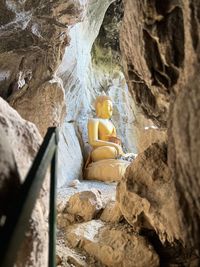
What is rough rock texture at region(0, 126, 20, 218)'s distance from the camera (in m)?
1.64

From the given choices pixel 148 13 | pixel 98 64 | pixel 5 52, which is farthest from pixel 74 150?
pixel 148 13

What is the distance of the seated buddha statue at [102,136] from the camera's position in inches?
255

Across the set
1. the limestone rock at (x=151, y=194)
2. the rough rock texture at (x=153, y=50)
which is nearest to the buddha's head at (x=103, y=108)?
the limestone rock at (x=151, y=194)

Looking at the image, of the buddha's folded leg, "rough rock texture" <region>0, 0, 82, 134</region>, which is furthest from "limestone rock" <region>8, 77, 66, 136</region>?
the buddha's folded leg

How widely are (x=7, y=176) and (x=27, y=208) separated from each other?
466 millimetres

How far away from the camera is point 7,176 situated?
170 cm

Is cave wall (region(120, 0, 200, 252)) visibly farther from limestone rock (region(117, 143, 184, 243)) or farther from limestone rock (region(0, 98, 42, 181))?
limestone rock (region(0, 98, 42, 181))

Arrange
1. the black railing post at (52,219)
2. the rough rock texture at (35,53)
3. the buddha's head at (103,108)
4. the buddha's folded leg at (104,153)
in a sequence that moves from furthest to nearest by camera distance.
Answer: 1. the buddha's head at (103,108)
2. the buddha's folded leg at (104,153)
3. the rough rock texture at (35,53)
4. the black railing post at (52,219)

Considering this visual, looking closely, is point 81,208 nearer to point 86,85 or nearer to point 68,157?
point 68,157

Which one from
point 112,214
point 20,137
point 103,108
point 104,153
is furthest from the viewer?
point 103,108

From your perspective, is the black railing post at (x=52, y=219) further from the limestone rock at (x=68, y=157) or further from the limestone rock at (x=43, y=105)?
the limestone rock at (x=68, y=157)

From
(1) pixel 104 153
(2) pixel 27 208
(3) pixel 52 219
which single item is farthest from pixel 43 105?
(2) pixel 27 208

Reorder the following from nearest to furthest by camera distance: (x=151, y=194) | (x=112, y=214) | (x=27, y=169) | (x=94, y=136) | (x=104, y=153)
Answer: (x=27, y=169) < (x=151, y=194) < (x=112, y=214) < (x=104, y=153) < (x=94, y=136)

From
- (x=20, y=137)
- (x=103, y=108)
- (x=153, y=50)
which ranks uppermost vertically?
(x=153, y=50)
